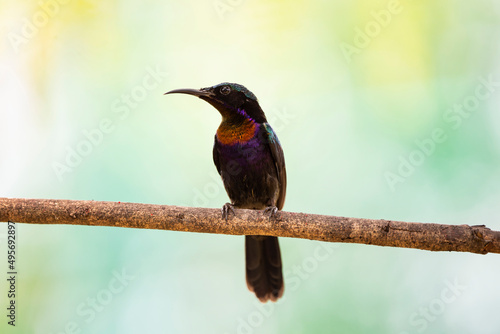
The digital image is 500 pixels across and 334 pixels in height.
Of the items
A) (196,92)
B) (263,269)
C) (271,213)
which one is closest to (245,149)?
(196,92)

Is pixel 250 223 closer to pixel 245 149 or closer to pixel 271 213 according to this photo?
pixel 271 213

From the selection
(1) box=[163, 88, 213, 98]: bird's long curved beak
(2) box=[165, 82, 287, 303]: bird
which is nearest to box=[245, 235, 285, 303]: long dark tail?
(2) box=[165, 82, 287, 303]: bird

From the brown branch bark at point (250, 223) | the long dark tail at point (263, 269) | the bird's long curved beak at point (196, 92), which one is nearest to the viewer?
the brown branch bark at point (250, 223)

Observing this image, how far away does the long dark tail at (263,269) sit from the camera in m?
4.51

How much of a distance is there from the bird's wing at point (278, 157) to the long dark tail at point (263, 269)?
43cm

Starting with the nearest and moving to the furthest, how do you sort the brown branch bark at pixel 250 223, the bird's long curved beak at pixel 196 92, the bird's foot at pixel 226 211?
the brown branch bark at pixel 250 223, the bird's foot at pixel 226 211, the bird's long curved beak at pixel 196 92

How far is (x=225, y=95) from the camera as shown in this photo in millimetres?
4227

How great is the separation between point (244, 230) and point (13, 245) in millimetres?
2027

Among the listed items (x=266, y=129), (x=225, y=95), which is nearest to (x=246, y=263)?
(x=266, y=129)

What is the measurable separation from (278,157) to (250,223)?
41.9 inches

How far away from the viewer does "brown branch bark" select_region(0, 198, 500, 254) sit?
3.07 m

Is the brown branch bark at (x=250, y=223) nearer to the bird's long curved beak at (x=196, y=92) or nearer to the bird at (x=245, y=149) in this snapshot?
the bird at (x=245, y=149)

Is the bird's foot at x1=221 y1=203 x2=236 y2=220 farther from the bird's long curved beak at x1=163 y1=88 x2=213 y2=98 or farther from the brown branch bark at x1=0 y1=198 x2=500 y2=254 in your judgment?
the bird's long curved beak at x1=163 y1=88 x2=213 y2=98

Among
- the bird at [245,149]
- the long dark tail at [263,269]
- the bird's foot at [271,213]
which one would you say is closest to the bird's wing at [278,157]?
the bird at [245,149]
